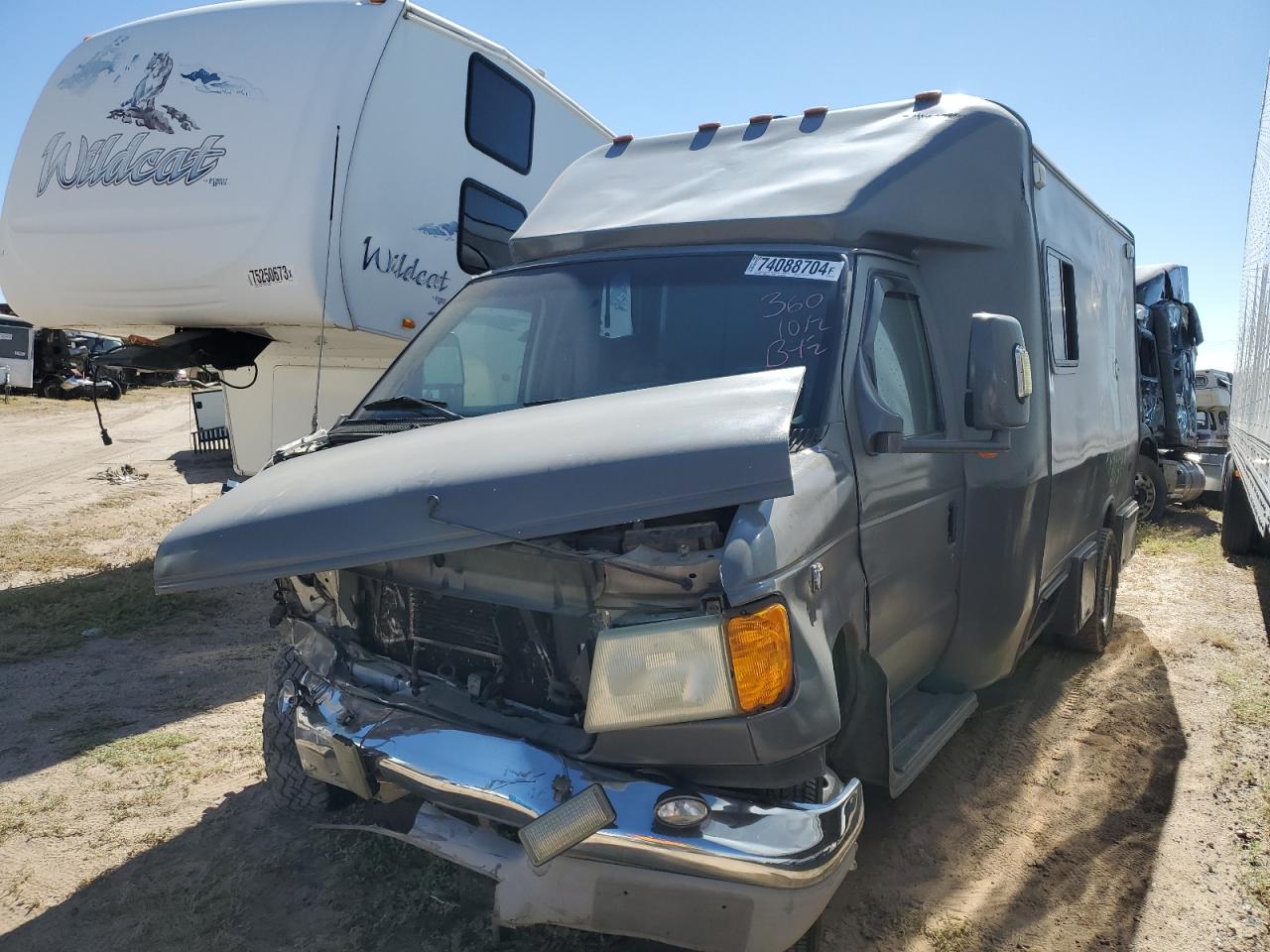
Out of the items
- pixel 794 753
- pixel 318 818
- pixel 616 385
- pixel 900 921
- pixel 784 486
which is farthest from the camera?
pixel 318 818

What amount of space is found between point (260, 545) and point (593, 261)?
1.89 metres

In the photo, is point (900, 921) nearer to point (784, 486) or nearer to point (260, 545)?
point (784, 486)

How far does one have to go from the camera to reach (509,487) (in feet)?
7.53

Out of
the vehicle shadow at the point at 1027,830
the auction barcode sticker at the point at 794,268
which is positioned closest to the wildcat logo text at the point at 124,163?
the auction barcode sticker at the point at 794,268

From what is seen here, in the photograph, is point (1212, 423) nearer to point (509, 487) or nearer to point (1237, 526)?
point (1237, 526)

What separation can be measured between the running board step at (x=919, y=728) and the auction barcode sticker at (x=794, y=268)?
5.06 feet

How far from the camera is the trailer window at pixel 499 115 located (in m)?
7.36

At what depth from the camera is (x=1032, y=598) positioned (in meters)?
3.97

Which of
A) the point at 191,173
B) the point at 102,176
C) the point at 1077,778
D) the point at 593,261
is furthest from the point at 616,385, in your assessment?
the point at 102,176

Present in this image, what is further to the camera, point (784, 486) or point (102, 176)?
point (102, 176)

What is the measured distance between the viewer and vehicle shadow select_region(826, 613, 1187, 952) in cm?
310

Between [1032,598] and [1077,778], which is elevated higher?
[1032,598]

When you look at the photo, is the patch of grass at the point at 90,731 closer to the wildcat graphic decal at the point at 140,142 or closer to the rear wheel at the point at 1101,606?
the wildcat graphic decal at the point at 140,142

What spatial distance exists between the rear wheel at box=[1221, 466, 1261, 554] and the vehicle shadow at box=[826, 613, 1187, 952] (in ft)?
14.2
